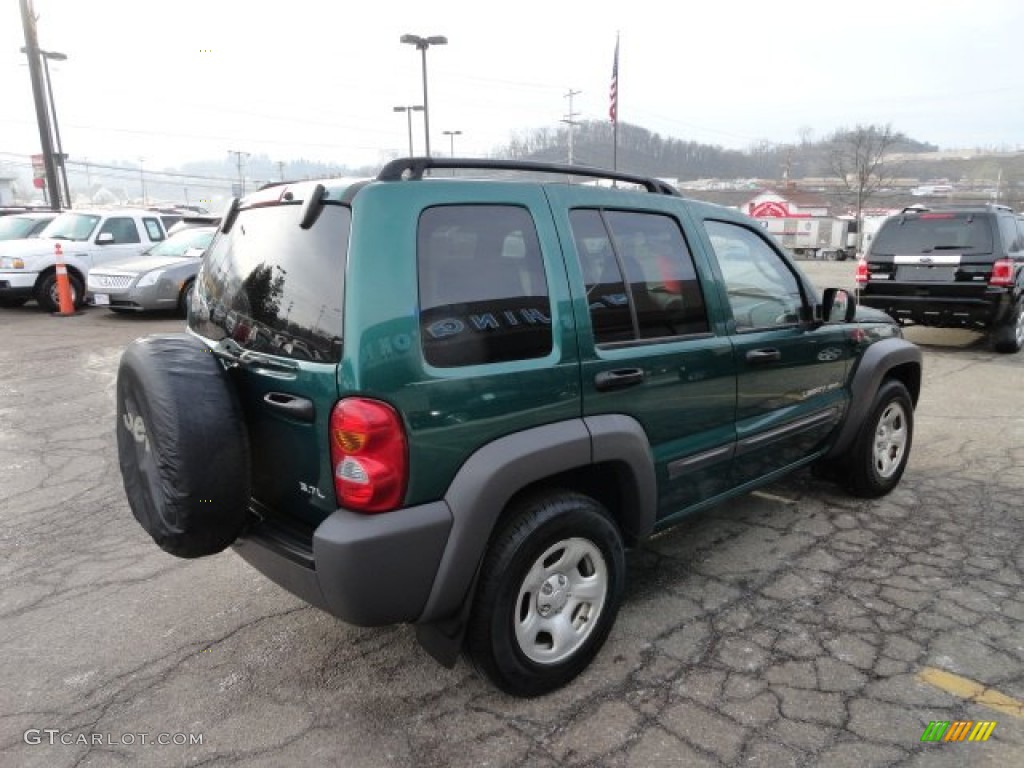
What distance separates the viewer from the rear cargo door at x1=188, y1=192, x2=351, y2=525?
87.2 inches

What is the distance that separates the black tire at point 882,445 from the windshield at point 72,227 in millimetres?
13246

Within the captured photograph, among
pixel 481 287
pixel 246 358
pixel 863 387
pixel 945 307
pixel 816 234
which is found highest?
pixel 481 287

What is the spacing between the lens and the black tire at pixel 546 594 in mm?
2357

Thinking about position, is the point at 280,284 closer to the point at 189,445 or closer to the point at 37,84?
the point at 189,445

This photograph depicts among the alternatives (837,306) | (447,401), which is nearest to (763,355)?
(837,306)

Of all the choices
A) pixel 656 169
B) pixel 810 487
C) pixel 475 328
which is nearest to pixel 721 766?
pixel 475 328

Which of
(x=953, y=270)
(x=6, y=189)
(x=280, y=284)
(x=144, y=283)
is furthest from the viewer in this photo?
(x=6, y=189)

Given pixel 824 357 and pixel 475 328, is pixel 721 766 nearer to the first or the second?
pixel 475 328

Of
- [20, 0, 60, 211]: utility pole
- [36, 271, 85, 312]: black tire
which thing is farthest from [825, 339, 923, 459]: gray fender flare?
[20, 0, 60, 211]: utility pole

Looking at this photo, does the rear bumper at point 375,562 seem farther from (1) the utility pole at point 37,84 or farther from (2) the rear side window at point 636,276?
(1) the utility pole at point 37,84

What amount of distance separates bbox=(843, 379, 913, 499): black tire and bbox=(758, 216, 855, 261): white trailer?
33407 mm

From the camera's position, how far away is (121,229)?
13.3 metres

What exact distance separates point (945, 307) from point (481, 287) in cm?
840

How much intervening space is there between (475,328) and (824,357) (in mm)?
2259
